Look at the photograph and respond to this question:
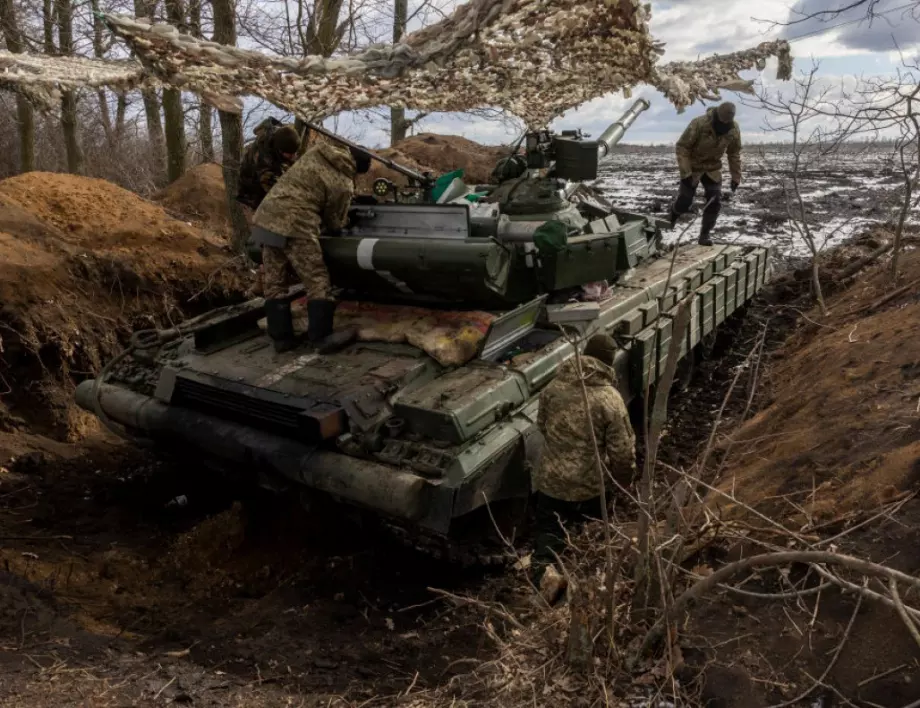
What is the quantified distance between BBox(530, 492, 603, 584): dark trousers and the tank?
0.88ft

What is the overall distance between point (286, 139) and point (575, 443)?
11.0ft

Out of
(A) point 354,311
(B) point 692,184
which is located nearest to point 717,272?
(B) point 692,184

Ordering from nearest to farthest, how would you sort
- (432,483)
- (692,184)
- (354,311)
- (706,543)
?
1. (706,543)
2. (432,483)
3. (354,311)
4. (692,184)

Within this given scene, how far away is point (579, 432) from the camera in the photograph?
14.1 feet

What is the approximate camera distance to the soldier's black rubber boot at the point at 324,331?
5.51 meters

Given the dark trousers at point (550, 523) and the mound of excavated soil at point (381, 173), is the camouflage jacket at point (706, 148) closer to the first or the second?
the mound of excavated soil at point (381, 173)

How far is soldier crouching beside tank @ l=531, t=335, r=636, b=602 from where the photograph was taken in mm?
4316

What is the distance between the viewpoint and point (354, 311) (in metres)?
6.14

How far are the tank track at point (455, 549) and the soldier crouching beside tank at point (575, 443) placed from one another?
14.4 inches

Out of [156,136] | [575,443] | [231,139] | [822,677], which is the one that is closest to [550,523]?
[575,443]

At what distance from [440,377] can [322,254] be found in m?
1.47

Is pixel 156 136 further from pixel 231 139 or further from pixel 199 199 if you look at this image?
pixel 231 139

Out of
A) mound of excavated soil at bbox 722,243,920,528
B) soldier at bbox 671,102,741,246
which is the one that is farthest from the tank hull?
soldier at bbox 671,102,741,246

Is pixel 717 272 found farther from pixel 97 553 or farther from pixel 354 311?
pixel 97 553
